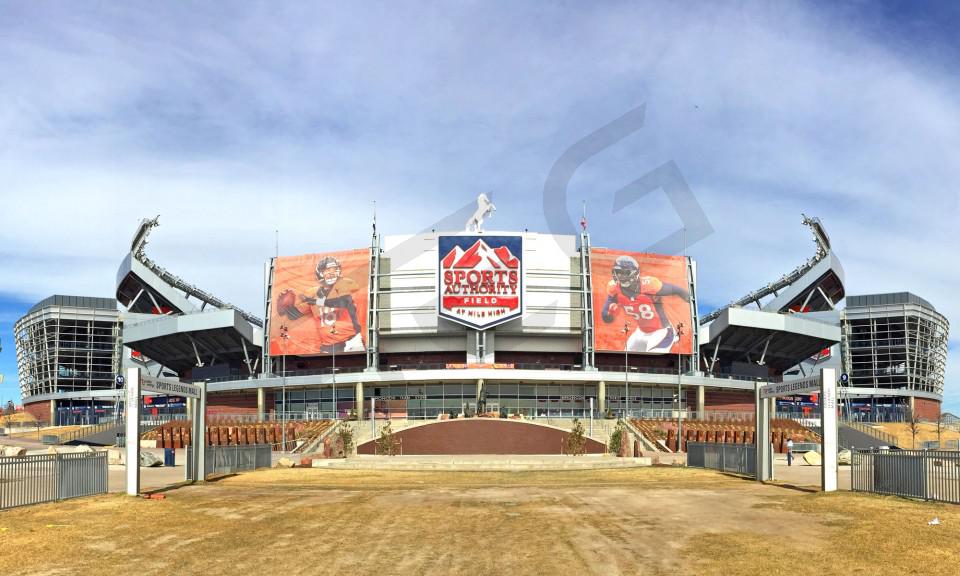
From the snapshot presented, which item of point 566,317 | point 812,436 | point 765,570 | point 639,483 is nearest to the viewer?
point 765,570

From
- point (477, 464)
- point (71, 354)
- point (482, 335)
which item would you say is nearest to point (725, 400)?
point (482, 335)

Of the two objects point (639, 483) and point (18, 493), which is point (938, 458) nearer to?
point (639, 483)

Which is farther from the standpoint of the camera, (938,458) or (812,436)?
(812,436)

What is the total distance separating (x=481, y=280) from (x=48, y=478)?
2880 inches

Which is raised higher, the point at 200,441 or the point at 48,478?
the point at 200,441

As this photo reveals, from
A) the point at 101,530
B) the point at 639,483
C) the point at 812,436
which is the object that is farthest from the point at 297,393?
the point at 101,530

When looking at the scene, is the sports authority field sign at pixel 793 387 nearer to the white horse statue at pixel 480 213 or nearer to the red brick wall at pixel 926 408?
the white horse statue at pixel 480 213

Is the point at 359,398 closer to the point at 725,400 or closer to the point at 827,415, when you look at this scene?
the point at 725,400

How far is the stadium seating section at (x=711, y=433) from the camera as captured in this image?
232 ft

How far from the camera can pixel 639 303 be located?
103 meters

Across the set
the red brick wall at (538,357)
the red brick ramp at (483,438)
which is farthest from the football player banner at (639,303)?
the red brick ramp at (483,438)

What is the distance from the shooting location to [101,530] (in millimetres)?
21594

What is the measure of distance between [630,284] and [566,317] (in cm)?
897

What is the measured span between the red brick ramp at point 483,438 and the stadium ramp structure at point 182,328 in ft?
144
